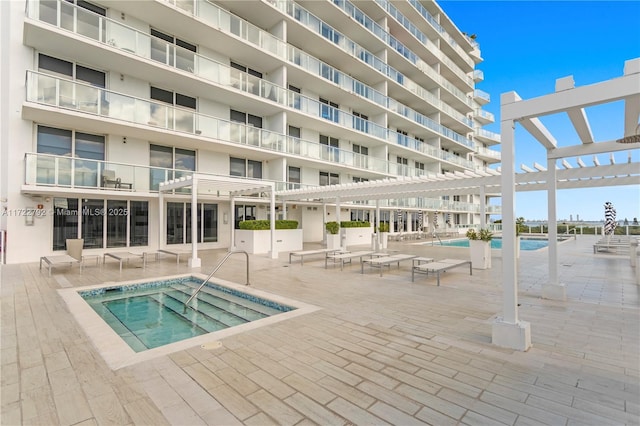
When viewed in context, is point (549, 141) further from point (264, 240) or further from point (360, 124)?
point (360, 124)

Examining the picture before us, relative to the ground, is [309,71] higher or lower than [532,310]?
higher

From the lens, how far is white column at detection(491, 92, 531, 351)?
370 cm

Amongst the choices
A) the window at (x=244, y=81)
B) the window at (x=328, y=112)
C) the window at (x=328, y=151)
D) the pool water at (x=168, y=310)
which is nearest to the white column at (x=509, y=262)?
the pool water at (x=168, y=310)

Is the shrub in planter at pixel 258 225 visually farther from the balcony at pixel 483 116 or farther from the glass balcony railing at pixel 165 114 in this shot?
the balcony at pixel 483 116

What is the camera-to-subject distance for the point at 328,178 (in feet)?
73.6

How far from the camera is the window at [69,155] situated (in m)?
10.2

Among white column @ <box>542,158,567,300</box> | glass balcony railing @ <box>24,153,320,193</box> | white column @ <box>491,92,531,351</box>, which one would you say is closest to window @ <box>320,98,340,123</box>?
glass balcony railing @ <box>24,153,320,193</box>

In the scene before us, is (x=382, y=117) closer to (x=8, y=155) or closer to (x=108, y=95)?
(x=108, y=95)

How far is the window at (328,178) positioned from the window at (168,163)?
941 centimetres

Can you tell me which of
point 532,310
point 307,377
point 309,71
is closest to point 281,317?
point 307,377

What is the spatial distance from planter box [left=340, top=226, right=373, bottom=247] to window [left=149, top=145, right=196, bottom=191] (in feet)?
32.0

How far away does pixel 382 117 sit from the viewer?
24.6 metres

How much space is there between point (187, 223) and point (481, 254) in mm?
13176

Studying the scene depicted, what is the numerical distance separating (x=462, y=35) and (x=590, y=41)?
21446 mm
